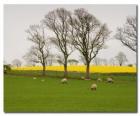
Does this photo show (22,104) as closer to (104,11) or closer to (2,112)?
(2,112)

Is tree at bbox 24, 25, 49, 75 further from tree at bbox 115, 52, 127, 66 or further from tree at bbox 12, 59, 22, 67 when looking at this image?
tree at bbox 115, 52, 127, 66

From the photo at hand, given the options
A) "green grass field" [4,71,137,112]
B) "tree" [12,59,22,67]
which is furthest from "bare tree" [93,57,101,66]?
"tree" [12,59,22,67]

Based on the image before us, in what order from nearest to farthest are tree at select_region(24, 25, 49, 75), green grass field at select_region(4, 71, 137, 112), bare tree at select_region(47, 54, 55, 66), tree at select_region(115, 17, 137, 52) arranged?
green grass field at select_region(4, 71, 137, 112), tree at select_region(115, 17, 137, 52), tree at select_region(24, 25, 49, 75), bare tree at select_region(47, 54, 55, 66)

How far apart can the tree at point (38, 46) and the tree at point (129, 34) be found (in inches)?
42.5

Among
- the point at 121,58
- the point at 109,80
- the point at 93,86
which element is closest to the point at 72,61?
the point at 93,86

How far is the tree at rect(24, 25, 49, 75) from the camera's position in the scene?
23953mm

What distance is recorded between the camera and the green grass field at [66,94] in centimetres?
2369

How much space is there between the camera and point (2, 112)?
77.8 ft

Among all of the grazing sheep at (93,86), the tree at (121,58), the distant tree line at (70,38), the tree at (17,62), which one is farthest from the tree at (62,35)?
the tree at (121,58)

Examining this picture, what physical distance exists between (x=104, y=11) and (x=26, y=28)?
1.17m

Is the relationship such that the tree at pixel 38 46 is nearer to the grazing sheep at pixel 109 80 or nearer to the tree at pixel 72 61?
the tree at pixel 72 61

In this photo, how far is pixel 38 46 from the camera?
2403cm

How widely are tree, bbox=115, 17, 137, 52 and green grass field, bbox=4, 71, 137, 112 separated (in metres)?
0.46

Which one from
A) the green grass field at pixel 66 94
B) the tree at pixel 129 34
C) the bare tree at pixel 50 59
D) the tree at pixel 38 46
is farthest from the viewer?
the bare tree at pixel 50 59
